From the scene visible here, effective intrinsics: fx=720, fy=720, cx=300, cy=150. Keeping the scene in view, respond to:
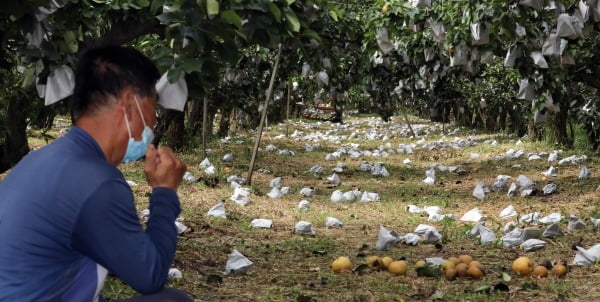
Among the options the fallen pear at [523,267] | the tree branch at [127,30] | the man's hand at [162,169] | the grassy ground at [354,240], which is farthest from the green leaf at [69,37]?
the fallen pear at [523,267]

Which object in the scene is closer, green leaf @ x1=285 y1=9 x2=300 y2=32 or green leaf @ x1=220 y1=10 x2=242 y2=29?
green leaf @ x1=220 y1=10 x2=242 y2=29

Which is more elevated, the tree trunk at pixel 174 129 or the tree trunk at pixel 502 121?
the tree trunk at pixel 174 129

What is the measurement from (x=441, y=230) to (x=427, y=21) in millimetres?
2161

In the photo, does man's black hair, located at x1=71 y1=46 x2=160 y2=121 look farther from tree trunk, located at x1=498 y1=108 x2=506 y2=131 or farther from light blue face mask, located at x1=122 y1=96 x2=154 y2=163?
tree trunk, located at x1=498 y1=108 x2=506 y2=131

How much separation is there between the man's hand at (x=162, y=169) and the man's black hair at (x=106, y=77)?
0.70ft

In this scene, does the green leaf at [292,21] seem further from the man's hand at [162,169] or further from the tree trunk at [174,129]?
the tree trunk at [174,129]

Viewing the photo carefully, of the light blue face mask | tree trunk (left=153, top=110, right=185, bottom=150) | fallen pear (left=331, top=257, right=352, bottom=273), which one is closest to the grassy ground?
fallen pear (left=331, top=257, right=352, bottom=273)

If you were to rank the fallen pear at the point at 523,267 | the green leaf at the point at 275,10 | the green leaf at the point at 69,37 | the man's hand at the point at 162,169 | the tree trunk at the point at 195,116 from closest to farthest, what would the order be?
the man's hand at the point at 162,169, the green leaf at the point at 275,10, the green leaf at the point at 69,37, the fallen pear at the point at 523,267, the tree trunk at the point at 195,116

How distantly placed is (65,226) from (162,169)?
0.39m

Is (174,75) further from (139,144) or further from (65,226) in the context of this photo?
(65,226)

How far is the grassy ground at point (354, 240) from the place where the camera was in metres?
4.18

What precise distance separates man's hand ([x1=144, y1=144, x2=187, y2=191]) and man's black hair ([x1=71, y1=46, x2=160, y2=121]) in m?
0.21

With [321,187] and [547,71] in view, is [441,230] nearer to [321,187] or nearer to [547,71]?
[547,71]

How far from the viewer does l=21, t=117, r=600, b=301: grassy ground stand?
418 centimetres
